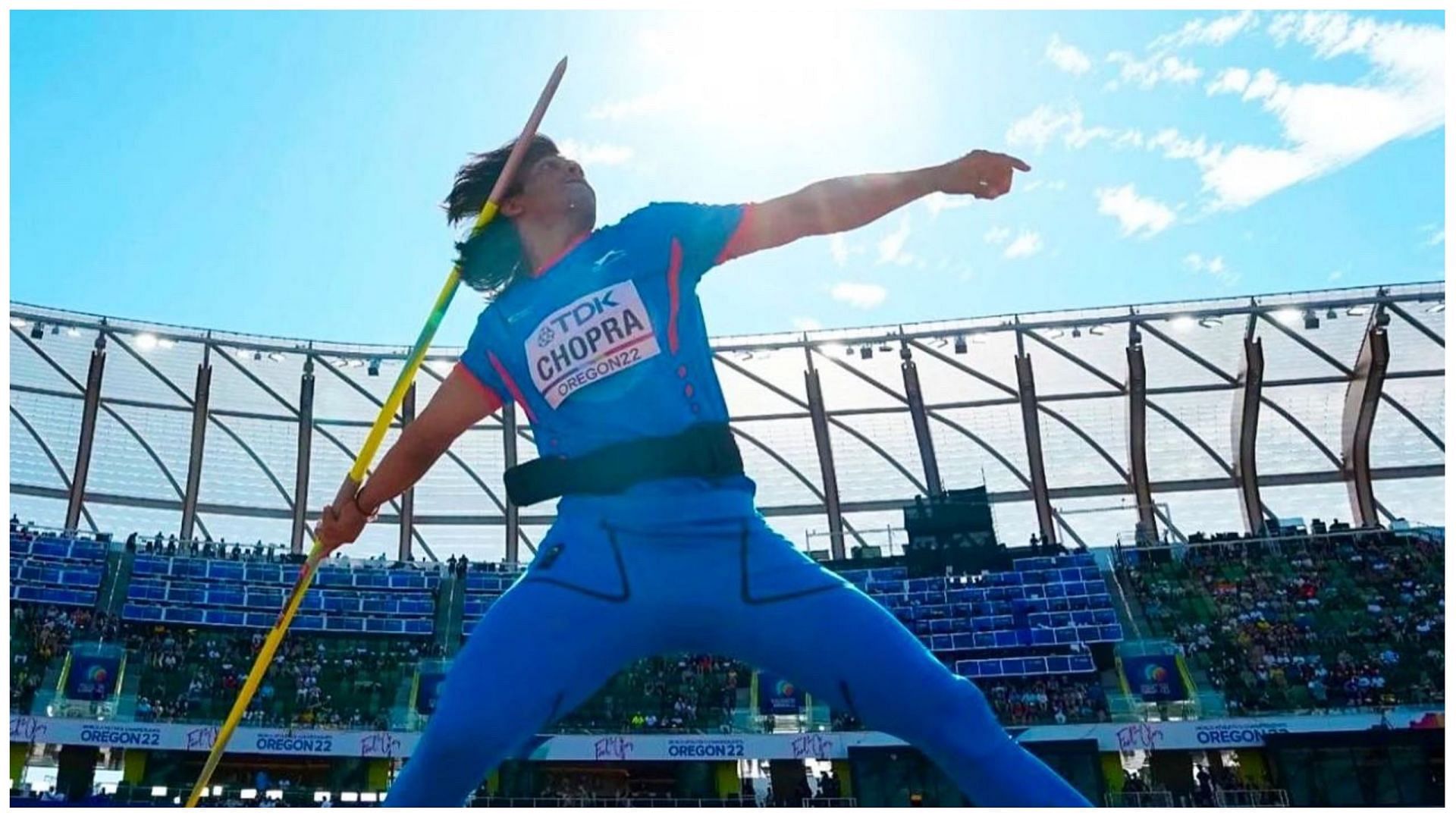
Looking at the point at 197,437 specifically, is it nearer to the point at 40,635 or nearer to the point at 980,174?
the point at 40,635

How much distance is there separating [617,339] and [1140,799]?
22960mm

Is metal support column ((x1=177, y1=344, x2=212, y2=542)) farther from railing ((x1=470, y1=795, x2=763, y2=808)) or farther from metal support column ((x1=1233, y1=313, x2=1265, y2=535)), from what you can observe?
metal support column ((x1=1233, y1=313, x2=1265, y2=535))

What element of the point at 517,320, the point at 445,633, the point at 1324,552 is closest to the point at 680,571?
the point at 517,320

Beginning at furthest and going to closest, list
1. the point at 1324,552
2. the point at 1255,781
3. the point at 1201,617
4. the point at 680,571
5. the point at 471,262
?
the point at 1324,552, the point at 1201,617, the point at 1255,781, the point at 471,262, the point at 680,571

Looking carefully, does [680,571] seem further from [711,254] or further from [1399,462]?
[1399,462]

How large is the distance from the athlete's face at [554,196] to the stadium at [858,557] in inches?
732

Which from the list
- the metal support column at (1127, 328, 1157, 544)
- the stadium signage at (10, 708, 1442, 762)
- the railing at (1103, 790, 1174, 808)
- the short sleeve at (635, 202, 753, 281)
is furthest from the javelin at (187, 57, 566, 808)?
the metal support column at (1127, 328, 1157, 544)

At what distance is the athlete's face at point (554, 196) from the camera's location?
356cm

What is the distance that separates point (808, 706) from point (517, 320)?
80.7ft

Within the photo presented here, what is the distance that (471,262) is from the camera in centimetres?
364

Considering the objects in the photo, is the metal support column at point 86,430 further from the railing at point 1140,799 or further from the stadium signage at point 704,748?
the railing at point 1140,799

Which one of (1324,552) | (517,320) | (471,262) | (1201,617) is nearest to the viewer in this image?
→ (517,320)

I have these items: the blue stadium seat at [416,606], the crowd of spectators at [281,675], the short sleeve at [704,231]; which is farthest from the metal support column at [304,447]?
the short sleeve at [704,231]

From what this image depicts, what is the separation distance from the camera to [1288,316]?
34250mm
